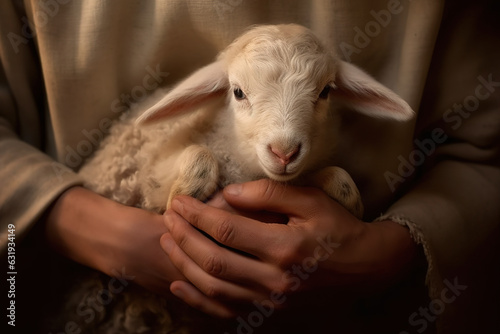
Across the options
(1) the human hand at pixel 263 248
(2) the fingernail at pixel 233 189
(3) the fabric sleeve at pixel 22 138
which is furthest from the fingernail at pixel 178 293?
(3) the fabric sleeve at pixel 22 138

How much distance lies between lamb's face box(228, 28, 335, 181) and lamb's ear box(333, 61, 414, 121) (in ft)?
0.18

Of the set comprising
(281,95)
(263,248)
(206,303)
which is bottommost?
(206,303)

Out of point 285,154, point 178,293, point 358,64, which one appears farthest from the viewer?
point 358,64

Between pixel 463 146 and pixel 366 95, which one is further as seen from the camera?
pixel 463 146

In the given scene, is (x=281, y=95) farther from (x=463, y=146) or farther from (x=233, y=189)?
(x=463, y=146)

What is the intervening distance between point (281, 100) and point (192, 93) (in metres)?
0.20

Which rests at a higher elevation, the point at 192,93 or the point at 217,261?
the point at 192,93

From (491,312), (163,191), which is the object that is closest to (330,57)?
(163,191)

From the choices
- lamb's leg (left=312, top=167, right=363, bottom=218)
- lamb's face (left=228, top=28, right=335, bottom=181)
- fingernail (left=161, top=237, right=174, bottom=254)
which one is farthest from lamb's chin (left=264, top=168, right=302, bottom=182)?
fingernail (left=161, top=237, right=174, bottom=254)

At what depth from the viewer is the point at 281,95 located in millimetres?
807

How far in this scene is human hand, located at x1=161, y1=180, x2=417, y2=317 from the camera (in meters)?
0.80

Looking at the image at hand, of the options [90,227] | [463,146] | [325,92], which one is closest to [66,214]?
[90,227]

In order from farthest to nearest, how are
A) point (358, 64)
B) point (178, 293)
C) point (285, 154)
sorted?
point (358, 64), point (178, 293), point (285, 154)

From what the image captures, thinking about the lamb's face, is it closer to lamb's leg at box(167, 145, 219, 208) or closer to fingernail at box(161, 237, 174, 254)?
lamb's leg at box(167, 145, 219, 208)
